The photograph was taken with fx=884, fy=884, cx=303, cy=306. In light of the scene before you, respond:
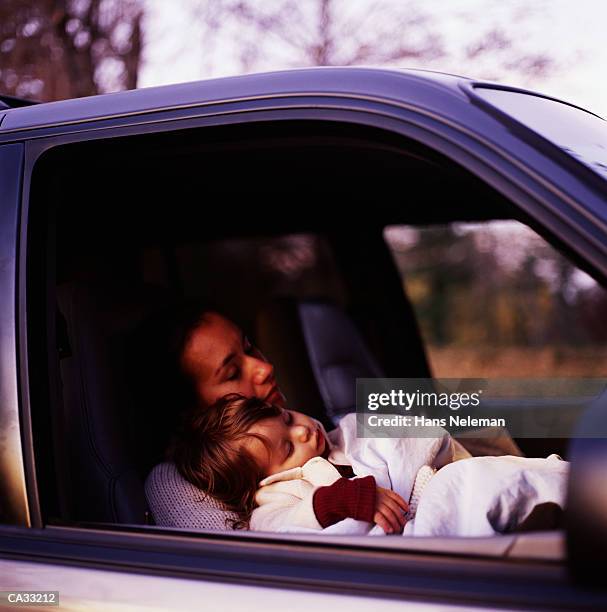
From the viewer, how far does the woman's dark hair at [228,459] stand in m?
2.12

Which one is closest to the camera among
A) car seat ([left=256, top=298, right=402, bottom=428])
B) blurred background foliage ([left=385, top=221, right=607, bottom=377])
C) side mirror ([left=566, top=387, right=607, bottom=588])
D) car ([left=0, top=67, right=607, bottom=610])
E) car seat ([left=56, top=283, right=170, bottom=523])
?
side mirror ([left=566, top=387, right=607, bottom=588])

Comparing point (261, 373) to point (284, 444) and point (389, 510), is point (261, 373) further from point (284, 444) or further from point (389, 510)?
point (389, 510)

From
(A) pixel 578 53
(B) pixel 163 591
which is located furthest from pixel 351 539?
(A) pixel 578 53

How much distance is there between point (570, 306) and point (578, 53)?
6441 millimetres

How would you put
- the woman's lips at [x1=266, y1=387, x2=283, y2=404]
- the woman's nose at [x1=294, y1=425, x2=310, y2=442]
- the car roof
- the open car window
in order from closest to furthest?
the car roof, the open car window, the woman's nose at [x1=294, y1=425, x2=310, y2=442], the woman's lips at [x1=266, y1=387, x2=283, y2=404]

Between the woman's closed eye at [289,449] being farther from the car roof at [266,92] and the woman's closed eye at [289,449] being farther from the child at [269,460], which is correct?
the car roof at [266,92]

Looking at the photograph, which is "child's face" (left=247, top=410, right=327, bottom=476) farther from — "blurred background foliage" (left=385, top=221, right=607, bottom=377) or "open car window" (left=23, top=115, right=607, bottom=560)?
"blurred background foliage" (left=385, top=221, right=607, bottom=377)

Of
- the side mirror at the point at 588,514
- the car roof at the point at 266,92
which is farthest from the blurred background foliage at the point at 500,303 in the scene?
the side mirror at the point at 588,514

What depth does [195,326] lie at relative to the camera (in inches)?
99.7

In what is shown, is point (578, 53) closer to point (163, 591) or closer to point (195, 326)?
point (195, 326)

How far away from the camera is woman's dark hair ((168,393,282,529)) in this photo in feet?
6.96

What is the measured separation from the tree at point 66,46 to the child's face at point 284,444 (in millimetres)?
4318

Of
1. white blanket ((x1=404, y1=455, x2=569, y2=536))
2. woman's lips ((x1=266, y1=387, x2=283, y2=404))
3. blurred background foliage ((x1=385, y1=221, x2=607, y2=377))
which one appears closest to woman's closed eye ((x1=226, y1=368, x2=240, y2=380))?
woman's lips ((x1=266, y1=387, x2=283, y2=404))

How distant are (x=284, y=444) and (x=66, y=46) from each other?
4618 mm
